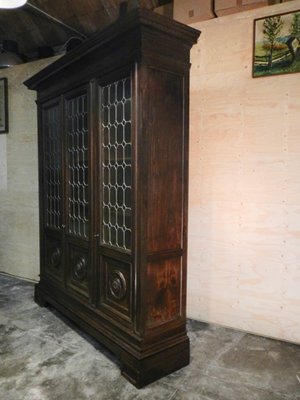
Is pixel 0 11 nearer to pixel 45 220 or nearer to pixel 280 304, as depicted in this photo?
pixel 45 220

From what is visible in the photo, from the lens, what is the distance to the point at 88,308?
2471 millimetres

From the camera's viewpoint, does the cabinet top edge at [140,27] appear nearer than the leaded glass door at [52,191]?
Yes

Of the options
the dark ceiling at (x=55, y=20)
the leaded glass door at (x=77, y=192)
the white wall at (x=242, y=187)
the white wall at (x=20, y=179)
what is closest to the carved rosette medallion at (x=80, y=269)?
the leaded glass door at (x=77, y=192)

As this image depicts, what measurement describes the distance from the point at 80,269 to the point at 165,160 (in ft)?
3.92

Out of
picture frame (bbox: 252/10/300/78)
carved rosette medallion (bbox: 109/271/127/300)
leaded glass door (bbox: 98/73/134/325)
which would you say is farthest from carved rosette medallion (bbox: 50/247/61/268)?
picture frame (bbox: 252/10/300/78)

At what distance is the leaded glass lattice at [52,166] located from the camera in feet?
9.47

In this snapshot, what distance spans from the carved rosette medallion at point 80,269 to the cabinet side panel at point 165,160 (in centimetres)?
81

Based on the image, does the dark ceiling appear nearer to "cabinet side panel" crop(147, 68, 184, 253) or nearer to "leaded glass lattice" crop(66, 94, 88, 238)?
"leaded glass lattice" crop(66, 94, 88, 238)

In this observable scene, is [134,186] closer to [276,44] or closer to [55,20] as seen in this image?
[276,44]

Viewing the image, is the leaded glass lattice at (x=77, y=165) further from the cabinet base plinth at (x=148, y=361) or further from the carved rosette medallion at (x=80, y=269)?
the cabinet base plinth at (x=148, y=361)

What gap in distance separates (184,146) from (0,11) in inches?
118

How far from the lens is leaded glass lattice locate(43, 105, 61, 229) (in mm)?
2887

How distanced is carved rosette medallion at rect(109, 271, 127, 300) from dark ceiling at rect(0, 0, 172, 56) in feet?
7.94

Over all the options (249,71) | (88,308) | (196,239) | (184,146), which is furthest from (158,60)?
(88,308)
